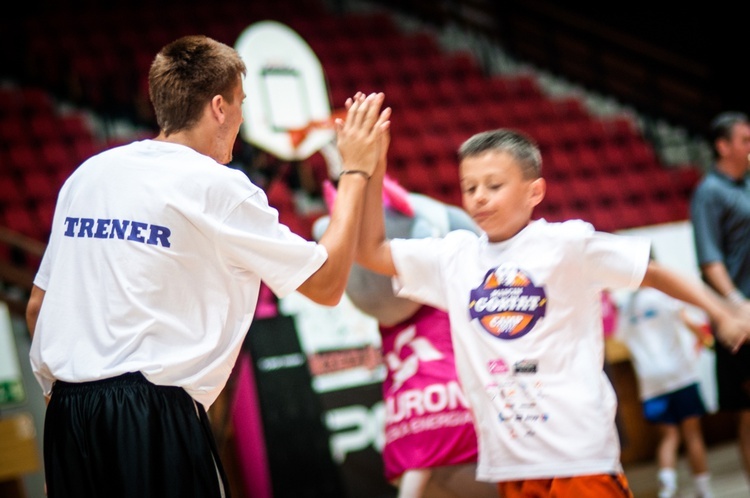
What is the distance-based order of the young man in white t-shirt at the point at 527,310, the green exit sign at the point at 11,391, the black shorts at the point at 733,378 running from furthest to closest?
the green exit sign at the point at 11,391
the black shorts at the point at 733,378
the young man in white t-shirt at the point at 527,310

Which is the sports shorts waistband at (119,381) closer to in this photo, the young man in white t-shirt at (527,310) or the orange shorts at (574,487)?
the young man in white t-shirt at (527,310)

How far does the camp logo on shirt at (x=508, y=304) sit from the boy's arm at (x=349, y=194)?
1.23 feet

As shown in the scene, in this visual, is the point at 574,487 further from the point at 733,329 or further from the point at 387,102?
the point at 387,102

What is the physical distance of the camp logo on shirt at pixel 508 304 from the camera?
2.18 metres

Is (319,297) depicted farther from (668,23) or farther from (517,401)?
(668,23)

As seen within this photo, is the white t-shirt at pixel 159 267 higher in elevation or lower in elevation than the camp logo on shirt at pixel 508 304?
higher

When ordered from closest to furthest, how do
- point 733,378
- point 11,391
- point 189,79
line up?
point 189,79 < point 733,378 < point 11,391

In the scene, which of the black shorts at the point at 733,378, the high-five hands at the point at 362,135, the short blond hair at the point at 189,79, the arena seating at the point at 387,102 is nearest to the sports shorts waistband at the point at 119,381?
the short blond hair at the point at 189,79

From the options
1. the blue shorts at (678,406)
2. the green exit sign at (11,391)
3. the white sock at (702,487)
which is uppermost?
the green exit sign at (11,391)

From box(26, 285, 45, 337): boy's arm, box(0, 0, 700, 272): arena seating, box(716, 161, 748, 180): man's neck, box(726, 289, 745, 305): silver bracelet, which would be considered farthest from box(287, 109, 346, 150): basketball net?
box(0, 0, 700, 272): arena seating

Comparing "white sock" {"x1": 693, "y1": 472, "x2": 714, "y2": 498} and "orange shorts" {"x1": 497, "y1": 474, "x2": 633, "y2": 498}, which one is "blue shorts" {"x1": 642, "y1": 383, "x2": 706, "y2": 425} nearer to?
"white sock" {"x1": 693, "y1": 472, "x2": 714, "y2": 498}

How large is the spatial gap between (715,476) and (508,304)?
388 centimetres

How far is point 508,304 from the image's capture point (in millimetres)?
2189

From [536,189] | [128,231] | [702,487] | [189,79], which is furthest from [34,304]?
[702,487]
